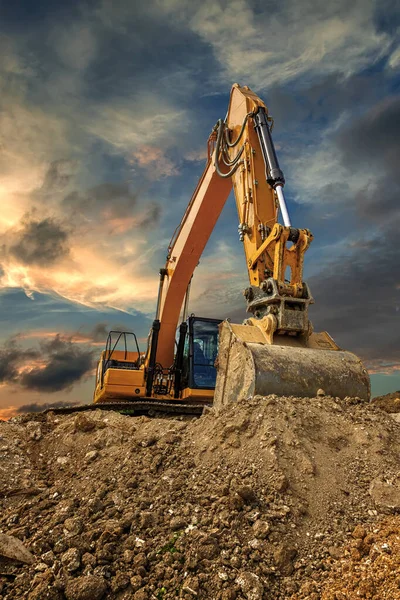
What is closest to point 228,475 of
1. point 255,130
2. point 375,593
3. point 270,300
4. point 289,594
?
point 289,594

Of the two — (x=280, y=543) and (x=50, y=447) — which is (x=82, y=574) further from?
(x=50, y=447)

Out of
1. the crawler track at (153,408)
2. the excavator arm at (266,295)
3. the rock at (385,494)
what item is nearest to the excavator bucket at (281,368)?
the excavator arm at (266,295)

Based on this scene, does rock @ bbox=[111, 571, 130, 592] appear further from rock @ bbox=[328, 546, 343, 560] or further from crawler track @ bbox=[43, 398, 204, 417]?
crawler track @ bbox=[43, 398, 204, 417]

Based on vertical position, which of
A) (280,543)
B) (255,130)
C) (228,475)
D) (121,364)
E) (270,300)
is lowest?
(280,543)

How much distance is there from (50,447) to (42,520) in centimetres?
201

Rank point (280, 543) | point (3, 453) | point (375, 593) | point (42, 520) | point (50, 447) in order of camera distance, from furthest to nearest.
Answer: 1. point (50, 447)
2. point (3, 453)
3. point (42, 520)
4. point (280, 543)
5. point (375, 593)

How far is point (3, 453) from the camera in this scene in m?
5.11

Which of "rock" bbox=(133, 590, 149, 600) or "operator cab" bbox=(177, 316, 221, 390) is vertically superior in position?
"operator cab" bbox=(177, 316, 221, 390)

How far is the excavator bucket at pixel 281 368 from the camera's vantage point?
5.02 metres

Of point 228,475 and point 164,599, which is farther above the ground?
point 228,475

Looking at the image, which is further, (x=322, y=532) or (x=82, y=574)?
(x=322, y=532)

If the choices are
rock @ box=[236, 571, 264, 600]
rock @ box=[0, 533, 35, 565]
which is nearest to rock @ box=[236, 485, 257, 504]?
rock @ box=[236, 571, 264, 600]

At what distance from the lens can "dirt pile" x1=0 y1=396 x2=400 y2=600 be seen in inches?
106

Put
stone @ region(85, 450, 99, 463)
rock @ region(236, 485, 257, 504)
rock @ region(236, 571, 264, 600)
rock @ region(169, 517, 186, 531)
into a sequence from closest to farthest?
rock @ region(236, 571, 264, 600) → rock @ region(169, 517, 186, 531) → rock @ region(236, 485, 257, 504) → stone @ region(85, 450, 99, 463)
